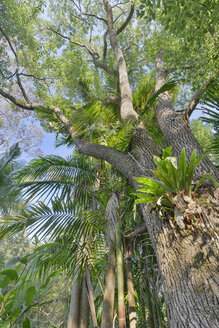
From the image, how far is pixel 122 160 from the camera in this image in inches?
99.3

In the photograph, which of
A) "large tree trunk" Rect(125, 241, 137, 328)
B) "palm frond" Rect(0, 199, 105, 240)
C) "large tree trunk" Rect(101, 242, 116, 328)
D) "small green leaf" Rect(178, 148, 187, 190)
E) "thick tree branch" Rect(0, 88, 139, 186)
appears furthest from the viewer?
"large tree trunk" Rect(125, 241, 137, 328)

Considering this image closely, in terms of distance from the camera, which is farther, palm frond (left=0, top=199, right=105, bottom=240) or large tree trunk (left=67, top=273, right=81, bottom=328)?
palm frond (left=0, top=199, right=105, bottom=240)

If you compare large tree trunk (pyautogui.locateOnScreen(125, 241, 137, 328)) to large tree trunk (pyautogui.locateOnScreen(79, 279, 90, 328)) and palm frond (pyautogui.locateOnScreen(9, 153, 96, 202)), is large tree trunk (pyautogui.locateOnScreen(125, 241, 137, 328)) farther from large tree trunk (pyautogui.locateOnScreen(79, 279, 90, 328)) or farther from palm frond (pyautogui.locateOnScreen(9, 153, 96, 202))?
palm frond (pyautogui.locateOnScreen(9, 153, 96, 202))

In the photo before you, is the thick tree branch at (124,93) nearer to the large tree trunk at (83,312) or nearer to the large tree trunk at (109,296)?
the large tree trunk at (109,296)

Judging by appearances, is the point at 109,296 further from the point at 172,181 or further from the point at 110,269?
the point at 172,181

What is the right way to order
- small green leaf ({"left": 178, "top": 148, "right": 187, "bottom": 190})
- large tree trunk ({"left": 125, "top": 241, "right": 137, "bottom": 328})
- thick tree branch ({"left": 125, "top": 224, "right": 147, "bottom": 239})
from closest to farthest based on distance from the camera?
small green leaf ({"left": 178, "top": 148, "right": 187, "bottom": 190}), large tree trunk ({"left": 125, "top": 241, "right": 137, "bottom": 328}), thick tree branch ({"left": 125, "top": 224, "right": 147, "bottom": 239})

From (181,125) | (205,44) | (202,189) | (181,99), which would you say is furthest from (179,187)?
(181,99)

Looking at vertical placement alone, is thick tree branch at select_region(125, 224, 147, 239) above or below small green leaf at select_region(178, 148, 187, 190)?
above

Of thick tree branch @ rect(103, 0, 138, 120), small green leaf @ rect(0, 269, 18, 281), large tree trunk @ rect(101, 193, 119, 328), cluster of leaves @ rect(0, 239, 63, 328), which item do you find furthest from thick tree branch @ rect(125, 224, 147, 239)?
small green leaf @ rect(0, 269, 18, 281)

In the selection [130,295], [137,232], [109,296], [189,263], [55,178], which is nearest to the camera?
[189,263]

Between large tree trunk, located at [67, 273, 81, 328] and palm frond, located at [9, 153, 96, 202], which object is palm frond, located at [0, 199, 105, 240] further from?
large tree trunk, located at [67, 273, 81, 328]

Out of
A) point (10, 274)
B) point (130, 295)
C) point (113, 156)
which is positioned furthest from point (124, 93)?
point (10, 274)

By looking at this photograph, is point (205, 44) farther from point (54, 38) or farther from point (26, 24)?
point (54, 38)

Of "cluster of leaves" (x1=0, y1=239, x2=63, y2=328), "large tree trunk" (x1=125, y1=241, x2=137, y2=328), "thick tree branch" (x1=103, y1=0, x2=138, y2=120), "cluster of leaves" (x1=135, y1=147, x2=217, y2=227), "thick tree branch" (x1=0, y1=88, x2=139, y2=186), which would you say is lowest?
"cluster of leaves" (x1=0, y1=239, x2=63, y2=328)
